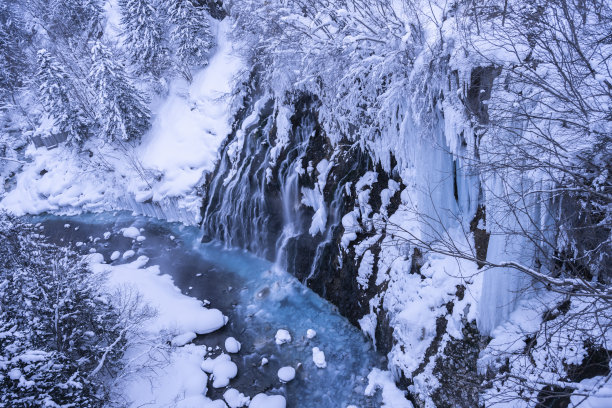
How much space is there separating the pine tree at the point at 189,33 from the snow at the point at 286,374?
51.8ft

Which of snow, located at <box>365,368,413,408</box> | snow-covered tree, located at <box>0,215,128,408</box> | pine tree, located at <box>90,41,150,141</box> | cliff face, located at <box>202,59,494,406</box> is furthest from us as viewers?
pine tree, located at <box>90,41,150,141</box>

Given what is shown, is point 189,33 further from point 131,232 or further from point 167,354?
point 167,354

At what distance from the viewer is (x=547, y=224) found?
3.92 meters

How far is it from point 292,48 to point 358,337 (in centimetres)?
799

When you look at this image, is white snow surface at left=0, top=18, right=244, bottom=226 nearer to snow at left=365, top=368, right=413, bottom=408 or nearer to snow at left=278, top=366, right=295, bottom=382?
snow at left=278, top=366, right=295, bottom=382

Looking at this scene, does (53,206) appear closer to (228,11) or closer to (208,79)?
(208,79)

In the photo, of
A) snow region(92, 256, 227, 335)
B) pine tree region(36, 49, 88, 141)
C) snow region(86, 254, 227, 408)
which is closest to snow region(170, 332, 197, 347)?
snow region(86, 254, 227, 408)

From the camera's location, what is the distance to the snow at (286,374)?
7259 mm

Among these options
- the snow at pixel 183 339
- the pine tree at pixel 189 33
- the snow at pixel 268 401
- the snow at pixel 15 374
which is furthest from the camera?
the pine tree at pixel 189 33

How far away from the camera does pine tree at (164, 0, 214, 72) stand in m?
16.4

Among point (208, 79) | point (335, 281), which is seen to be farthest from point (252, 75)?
point (335, 281)

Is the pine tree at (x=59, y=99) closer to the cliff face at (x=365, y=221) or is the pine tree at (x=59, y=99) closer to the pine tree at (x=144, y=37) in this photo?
the pine tree at (x=144, y=37)

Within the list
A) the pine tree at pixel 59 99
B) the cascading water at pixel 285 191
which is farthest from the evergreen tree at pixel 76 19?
the cascading water at pixel 285 191

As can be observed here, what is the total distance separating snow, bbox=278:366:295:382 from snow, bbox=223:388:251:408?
0.80 meters
